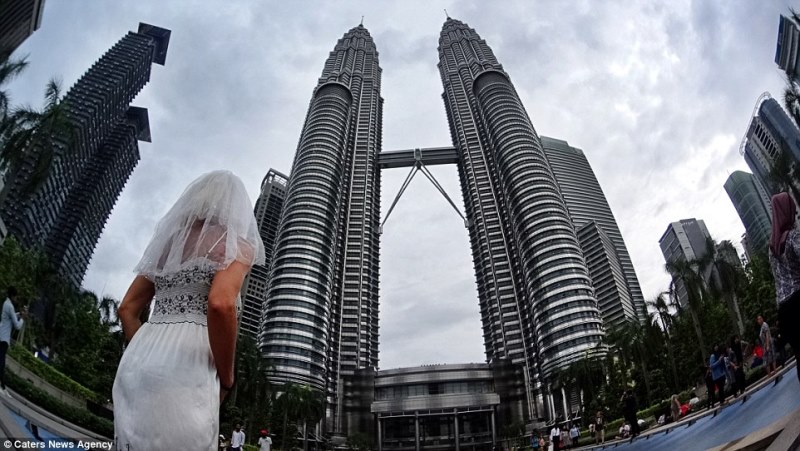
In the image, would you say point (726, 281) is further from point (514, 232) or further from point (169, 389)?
point (514, 232)

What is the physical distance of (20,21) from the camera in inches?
2640

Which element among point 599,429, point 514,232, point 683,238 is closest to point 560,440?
point 599,429

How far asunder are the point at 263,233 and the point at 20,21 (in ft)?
300

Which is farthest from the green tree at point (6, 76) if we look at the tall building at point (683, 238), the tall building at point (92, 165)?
the tall building at point (683, 238)

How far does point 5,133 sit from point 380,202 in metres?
129

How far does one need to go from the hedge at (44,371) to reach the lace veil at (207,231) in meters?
19.4

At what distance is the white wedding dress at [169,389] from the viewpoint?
86.0 inches

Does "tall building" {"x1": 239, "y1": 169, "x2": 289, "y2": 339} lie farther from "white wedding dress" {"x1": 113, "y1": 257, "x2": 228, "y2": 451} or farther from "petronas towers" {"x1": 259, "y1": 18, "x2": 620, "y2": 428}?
"white wedding dress" {"x1": 113, "y1": 257, "x2": 228, "y2": 451}

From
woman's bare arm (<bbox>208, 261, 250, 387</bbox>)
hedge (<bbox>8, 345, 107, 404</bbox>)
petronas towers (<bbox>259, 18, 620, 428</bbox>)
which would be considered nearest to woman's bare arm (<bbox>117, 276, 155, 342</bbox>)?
woman's bare arm (<bbox>208, 261, 250, 387</bbox>)

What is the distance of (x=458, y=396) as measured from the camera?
99.5 meters

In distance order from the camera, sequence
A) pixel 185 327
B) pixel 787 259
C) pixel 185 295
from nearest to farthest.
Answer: pixel 185 327, pixel 185 295, pixel 787 259

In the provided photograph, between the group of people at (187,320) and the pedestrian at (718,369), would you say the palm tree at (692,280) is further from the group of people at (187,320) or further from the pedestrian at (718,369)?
the group of people at (187,320)

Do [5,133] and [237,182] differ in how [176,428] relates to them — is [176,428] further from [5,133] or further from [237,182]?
[5,133]

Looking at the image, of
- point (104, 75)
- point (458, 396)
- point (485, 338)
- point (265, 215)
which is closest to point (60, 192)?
point (104, 75)
